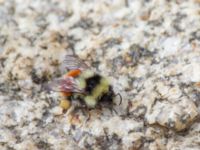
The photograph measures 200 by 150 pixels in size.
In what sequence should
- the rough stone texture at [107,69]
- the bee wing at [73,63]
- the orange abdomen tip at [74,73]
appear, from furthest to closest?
the bee wing at [73,63] → the orange abdomen tip at [74,73] → the rough stone texture at [107,69]

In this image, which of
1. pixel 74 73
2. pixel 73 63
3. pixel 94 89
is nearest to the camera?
pixel 94 89

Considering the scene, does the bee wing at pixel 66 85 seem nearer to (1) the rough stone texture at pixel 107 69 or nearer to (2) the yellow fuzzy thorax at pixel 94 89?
(2) the yellow fuzzy thorax at pixel 94 89

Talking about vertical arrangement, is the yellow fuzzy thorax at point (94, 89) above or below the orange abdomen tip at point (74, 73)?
below

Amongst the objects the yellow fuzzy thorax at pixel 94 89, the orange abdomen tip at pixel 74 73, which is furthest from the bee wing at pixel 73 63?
the yellow fuzzy thorax at pixel 94 89

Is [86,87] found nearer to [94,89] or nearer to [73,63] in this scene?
[94,89]

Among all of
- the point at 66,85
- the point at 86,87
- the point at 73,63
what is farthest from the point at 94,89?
the point at 73,63

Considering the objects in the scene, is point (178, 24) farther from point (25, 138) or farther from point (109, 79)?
point (25, 138)
